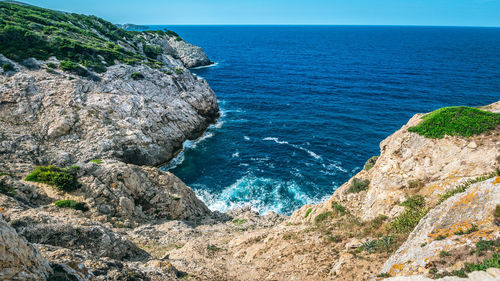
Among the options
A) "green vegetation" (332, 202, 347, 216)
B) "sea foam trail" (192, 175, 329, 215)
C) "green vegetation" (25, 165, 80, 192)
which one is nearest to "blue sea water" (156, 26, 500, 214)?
"sea foam trail" (192, 175, 329, 215)

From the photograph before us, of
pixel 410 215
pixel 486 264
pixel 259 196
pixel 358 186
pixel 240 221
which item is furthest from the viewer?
pixel 259 196

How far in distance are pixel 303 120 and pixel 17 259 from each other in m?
59.1

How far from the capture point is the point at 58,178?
2325 centimetres

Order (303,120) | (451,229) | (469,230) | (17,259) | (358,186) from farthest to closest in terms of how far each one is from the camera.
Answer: (303,120) → (358,186) → (451,229) → (469,230) → (17,259)

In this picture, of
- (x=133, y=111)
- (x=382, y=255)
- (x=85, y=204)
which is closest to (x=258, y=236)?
(x=382, y=255)

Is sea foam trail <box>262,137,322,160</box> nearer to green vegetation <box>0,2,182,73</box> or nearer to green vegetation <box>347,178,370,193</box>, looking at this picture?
→ green vegetation <box>347,178,370,193</box>

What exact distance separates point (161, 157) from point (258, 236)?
29.6 metres

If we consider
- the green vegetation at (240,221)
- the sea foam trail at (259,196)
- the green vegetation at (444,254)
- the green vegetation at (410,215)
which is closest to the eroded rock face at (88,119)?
the sea foam trail at (259,196)

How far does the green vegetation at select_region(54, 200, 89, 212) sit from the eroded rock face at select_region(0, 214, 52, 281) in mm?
13857

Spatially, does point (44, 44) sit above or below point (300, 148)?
above

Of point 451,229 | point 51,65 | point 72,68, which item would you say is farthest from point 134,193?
point 51,65

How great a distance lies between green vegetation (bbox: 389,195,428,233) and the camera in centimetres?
1499

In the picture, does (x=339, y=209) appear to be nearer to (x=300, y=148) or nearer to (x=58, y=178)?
(x=58, y=178)

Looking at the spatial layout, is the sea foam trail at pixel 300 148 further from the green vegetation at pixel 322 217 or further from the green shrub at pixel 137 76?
the green shrub at pixel 137 76
